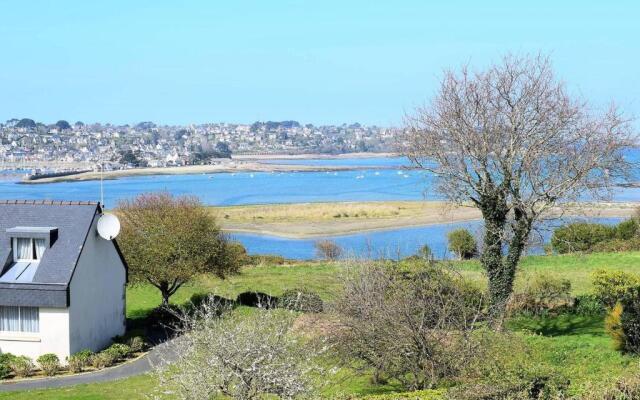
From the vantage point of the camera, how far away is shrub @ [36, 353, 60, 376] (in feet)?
80.6

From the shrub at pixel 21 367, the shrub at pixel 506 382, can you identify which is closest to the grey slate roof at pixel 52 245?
the shrub at pixel 21 367

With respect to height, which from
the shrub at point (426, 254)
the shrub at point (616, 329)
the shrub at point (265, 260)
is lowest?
the shrub at point (265, 260)

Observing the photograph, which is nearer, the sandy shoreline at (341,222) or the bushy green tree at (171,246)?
the bushy green tree at (171,246)

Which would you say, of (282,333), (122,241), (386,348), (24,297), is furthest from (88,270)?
(282,333)

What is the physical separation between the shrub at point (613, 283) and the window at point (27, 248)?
18920mm

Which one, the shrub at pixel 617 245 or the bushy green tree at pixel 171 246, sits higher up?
the bushy green tree at pixel 171 246

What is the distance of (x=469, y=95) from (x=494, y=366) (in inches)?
472

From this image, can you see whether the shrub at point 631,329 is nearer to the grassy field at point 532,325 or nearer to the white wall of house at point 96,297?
the grassy field at point 532,325

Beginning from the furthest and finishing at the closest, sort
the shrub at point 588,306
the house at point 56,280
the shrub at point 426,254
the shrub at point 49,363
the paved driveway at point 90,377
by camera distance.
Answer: the shrub at point 588,306 → the house at point 56,280 → the shrub at point 49,363 → the paved driveway at point 90,377 → the shrub at point 426,254

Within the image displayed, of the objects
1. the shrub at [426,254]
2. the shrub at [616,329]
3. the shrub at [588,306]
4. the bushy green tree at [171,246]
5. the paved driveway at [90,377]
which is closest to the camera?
the shrub at [616,329]

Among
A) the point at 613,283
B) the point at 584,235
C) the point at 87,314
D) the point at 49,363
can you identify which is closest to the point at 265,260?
the point at 584,235

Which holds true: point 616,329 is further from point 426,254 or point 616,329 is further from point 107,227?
point 107,227

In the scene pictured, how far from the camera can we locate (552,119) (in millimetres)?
24469

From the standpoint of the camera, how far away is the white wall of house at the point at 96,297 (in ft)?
86.1
